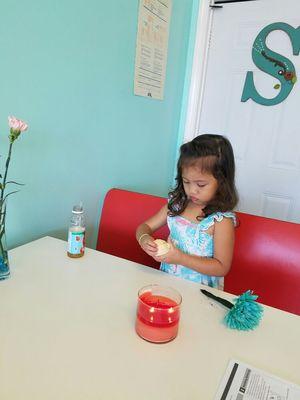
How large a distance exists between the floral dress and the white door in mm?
1104

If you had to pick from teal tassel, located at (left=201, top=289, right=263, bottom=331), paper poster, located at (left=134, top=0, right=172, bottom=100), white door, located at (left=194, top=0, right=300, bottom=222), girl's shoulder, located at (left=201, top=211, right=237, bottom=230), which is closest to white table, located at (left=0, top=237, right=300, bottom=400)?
teal tassel, located at (left=201, top=289, right=263, bottom=331)

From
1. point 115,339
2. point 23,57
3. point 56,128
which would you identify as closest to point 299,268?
point 115,339

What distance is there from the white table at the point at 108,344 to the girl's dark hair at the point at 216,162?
317 mm

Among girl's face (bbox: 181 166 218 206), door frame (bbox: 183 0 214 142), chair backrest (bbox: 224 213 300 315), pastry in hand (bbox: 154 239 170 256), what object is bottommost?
chair backrest (bbox: 224 213 300 315)

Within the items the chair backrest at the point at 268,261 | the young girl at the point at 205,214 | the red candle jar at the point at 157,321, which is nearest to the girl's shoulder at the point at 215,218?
the young girl at the point at 205,214

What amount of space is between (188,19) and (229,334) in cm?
185

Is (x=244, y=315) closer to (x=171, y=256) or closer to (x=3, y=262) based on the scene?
(x=171, y=256)

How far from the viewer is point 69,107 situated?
120 centimetres

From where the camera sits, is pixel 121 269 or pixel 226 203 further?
pixel 226 203

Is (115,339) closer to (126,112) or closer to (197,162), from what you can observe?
(197,162)

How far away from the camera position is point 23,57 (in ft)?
3.21

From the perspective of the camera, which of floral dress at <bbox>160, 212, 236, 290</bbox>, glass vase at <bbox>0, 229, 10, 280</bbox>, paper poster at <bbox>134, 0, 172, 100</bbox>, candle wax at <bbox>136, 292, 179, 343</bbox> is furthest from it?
paper poster at <bbox>134, 0, 172, 100</bbox>

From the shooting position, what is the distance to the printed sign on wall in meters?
1.79

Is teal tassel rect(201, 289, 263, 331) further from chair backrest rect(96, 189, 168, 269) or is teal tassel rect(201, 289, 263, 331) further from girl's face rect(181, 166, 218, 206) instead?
chair backrest rect(96, 189, 168, 269)
